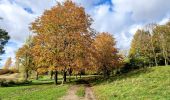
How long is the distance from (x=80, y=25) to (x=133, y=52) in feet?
189

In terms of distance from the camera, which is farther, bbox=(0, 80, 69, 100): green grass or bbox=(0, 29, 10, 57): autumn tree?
bbox=(0, 29, 10, 57): autumn tree

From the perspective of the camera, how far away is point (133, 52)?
10900 cm

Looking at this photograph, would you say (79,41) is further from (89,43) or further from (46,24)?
(46,24)

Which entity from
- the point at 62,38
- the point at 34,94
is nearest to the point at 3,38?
the point at 62,38

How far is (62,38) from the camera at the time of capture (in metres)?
53.8

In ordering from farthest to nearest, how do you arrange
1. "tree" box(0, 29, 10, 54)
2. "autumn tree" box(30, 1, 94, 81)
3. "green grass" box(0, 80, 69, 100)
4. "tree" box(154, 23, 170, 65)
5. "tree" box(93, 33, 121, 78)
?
"tree" box(154, 23, 170, 65) < "tree" box(93, 33, 121, 78) < "tree" box(0, 29, 10, 54) < "autumn tree" box(30, 1, 94, 81) < "green grass" box(0, 80, 69, 100)

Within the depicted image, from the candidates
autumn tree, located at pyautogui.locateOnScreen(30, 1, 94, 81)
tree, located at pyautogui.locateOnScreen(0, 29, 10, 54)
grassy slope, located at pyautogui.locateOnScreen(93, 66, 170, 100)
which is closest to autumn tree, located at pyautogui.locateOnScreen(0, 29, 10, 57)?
tree, located at pyautogui.locateOnScreen(0, 29, 10, 54)

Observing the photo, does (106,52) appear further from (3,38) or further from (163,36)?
(3,38)

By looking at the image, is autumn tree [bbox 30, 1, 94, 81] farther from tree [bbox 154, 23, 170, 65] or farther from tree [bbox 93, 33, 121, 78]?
tree [bbox 154, 23, 170, 65]

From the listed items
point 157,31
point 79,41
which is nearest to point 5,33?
point 79,41

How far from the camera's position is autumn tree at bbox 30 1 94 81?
53594 mm

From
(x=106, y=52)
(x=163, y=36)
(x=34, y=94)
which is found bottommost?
(x=34, y=94)

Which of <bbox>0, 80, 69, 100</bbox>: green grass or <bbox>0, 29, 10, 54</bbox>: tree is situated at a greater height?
<bbox>0, 29, 10, 54</bbox>: tree

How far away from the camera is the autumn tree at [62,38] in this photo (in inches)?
2110
